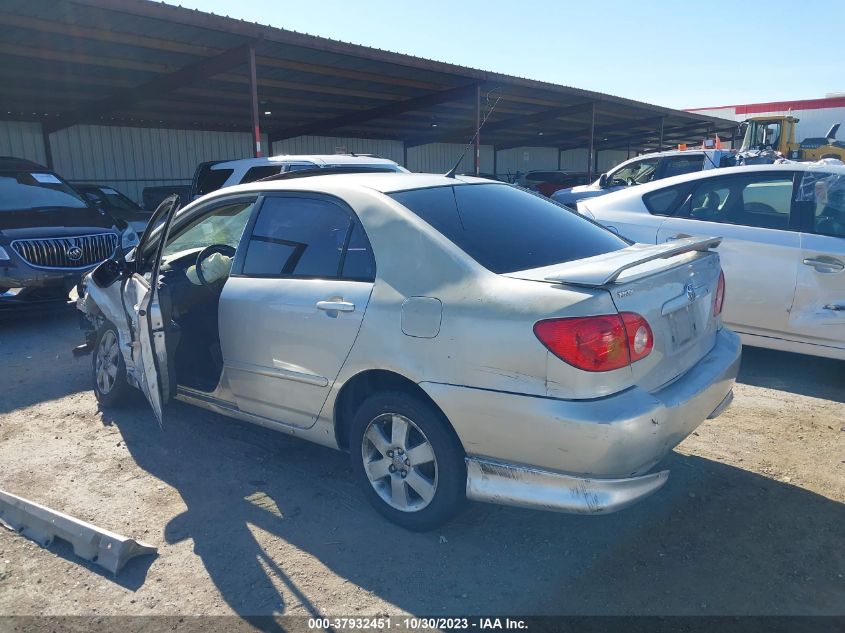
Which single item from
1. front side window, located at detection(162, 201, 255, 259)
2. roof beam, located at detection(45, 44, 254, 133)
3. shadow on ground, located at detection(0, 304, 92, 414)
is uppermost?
roof beam, located at detection(45, 44, 254, 133)

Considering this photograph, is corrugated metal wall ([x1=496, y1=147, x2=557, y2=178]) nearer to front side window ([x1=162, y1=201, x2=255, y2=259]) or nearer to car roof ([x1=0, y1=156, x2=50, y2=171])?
car roof ([x1=0, y1=156, x2=50, y2=171])

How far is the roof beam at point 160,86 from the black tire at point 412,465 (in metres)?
9.74

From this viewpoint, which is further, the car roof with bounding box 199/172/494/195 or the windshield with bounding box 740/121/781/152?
the windshield with bounding box 740/121/781/152

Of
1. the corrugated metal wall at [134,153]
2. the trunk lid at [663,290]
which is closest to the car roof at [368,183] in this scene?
the trunk lid at [663,290]

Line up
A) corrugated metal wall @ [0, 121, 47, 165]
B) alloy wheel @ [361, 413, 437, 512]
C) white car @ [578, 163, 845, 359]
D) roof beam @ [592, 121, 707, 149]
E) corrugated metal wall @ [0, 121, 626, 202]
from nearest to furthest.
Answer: alloy wheel @ [361, 413, 437, 512] < white car @ [578, 163, 845, 359] < corrugated metal wall @ [0, 121, 47, 165] < corrugated metal wall @ [0, 121, 626, 202] < roof beam @ [592, 121, 707, 149]

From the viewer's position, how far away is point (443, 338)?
276cm

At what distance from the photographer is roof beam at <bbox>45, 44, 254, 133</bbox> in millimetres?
11562

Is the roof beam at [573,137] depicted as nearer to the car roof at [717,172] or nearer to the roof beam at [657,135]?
the roof beam at [657,135]

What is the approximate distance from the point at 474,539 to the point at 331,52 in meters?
10.6

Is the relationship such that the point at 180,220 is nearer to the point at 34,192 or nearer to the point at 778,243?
the point at 778,243

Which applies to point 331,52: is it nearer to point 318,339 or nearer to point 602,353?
point 318,339

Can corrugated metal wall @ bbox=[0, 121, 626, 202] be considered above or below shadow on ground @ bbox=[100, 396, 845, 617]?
above

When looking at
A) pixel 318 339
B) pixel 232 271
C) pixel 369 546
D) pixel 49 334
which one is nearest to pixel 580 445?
pixel 369 546

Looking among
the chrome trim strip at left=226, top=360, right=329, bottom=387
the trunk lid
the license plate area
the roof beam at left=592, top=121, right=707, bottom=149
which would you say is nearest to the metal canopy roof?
the chrome trim strip at left=226, top=360, right=329, bottom=387
